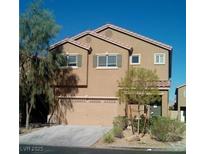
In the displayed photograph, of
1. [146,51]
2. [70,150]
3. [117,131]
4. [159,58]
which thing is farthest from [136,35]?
[70,150]

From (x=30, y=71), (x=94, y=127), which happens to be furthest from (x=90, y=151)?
(x=30, y=71)

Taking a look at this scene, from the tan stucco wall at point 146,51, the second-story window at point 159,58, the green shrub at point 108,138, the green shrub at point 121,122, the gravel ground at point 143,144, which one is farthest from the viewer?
the green shrub at point 108,138

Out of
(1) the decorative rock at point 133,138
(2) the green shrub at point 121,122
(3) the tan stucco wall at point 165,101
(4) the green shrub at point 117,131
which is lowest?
(1) the decorative rock at point 133,138

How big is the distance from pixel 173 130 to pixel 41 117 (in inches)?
134

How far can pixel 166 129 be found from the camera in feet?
31.0

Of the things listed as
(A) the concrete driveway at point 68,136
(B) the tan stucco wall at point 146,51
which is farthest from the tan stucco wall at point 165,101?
(A) the concrete driveway at point 68,136

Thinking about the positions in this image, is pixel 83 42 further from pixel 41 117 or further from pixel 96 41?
pixel 41 117

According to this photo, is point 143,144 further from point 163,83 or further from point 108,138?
point 163,83

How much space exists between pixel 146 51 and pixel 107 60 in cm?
179

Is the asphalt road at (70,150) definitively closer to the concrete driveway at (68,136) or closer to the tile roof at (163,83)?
the concrete driveway at (68,136)

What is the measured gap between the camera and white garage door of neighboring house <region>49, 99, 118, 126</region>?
9594 mm

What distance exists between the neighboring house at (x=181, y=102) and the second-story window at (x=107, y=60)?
2.22 metres

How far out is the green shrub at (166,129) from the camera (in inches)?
345
